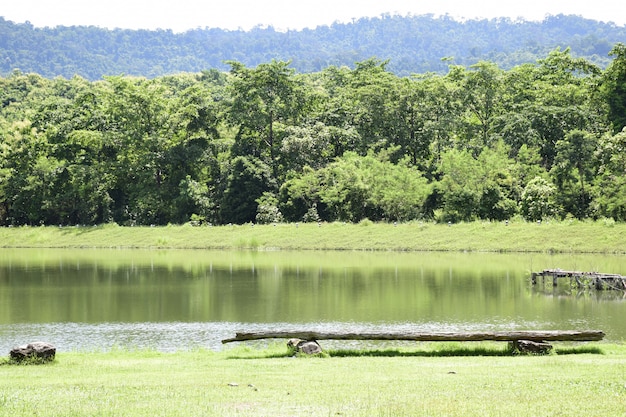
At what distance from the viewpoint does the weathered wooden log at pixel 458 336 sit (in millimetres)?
17125

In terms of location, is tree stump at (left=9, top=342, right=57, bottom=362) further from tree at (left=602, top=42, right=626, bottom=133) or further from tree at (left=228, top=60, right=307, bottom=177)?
tree at (left=228, top=60, right=307, bottom=177)

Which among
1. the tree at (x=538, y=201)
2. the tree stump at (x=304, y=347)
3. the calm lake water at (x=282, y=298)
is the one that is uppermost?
the tree at (x=538, y=201)

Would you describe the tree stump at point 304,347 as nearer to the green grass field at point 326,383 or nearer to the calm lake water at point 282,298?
the green grass field at point 326,383

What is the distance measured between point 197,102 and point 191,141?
148 inches

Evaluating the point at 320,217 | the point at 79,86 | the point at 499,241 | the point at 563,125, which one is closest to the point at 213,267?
the point at 499,241

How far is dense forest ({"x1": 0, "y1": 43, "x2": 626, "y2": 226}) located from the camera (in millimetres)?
66188

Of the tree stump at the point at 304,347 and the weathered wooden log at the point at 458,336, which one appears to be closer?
the weathered wooden log at the point at 458,336

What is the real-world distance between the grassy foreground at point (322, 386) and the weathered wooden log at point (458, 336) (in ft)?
1.33

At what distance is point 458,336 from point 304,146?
5668 cm

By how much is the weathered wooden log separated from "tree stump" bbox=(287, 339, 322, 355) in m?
0.35

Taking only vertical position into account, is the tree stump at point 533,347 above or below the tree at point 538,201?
below

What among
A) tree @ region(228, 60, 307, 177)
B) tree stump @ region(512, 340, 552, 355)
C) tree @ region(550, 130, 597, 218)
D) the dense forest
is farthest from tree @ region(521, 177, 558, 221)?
tree stump @ region(512, 340, 552, 355)

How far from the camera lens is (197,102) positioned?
78.1 meters

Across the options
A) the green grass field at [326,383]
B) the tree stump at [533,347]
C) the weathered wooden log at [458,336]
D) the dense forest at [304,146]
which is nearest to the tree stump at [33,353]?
the green grass field at [326,383]
